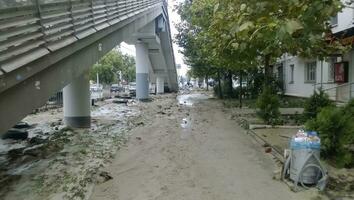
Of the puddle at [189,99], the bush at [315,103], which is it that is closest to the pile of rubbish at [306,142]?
the bush at [315,103]

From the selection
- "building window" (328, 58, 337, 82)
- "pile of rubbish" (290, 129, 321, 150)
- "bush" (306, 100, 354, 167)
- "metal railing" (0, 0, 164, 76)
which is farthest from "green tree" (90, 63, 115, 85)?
"pile of rubbish" (290, 129, 321, 150)

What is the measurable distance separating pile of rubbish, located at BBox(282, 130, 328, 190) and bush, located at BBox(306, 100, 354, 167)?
119cm

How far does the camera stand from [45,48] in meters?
9.27

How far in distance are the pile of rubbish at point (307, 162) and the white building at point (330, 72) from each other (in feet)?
30.1

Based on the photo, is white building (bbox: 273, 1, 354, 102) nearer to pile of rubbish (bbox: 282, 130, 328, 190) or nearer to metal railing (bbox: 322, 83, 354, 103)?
metal railing (bbox: 322, 83, 354, 103)

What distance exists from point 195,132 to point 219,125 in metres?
2.36

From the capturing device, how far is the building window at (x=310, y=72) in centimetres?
2988

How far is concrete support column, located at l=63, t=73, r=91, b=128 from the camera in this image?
58.9 feet

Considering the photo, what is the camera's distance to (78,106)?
18.0m

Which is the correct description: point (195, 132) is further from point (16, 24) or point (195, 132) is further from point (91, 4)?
point (16, 24)

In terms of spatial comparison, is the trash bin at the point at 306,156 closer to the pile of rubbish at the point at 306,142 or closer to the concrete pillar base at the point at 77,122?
the pile of rubbish at the point at 306,142

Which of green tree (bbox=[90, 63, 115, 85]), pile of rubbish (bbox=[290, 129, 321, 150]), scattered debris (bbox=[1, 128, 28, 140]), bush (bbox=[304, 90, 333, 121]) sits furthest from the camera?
green tree (bbox=[90, 63, 115, 85])

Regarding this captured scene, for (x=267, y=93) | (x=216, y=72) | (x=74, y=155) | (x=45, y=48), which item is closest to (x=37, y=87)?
(x=45, y=48)

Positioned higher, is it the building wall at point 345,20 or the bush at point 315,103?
the building wall at point 345,20
